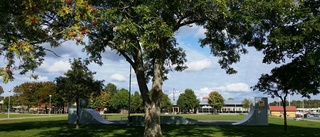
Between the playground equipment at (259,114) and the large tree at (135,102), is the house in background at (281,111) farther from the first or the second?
Result: the playground equipment at (259,114)

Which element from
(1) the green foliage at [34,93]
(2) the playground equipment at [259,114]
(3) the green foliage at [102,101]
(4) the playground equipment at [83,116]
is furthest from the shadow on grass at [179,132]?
(3) the green foliage at [102,101]

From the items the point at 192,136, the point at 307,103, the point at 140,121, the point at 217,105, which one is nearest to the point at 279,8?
the point at 192,136

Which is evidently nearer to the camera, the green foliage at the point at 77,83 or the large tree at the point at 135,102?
the green foliage at the point at 77,83

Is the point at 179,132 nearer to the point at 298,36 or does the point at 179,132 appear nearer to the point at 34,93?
the point at 298,36

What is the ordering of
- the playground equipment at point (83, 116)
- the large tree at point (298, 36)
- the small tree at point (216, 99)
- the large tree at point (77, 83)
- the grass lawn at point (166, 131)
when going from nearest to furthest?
the large tree at point (298, 36) < the grass lawn at point (166, 131) < the large tree at point (77, 83) < the playground equipment at point (83, 116) < the small tree at point (216, 99)

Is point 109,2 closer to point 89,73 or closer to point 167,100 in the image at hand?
point 89,73

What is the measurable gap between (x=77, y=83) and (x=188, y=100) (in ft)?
255

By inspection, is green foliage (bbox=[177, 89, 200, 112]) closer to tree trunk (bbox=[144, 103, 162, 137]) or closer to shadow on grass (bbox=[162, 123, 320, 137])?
shadow on grass (bbox=[162, 123, 320, 137])

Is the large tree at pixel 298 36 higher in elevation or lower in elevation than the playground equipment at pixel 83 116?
higher

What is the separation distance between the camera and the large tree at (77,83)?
2698 cm

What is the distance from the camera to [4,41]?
28.0ft

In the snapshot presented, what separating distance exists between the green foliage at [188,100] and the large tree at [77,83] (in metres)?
76.3

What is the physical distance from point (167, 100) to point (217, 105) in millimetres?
16427

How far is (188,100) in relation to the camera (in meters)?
103
